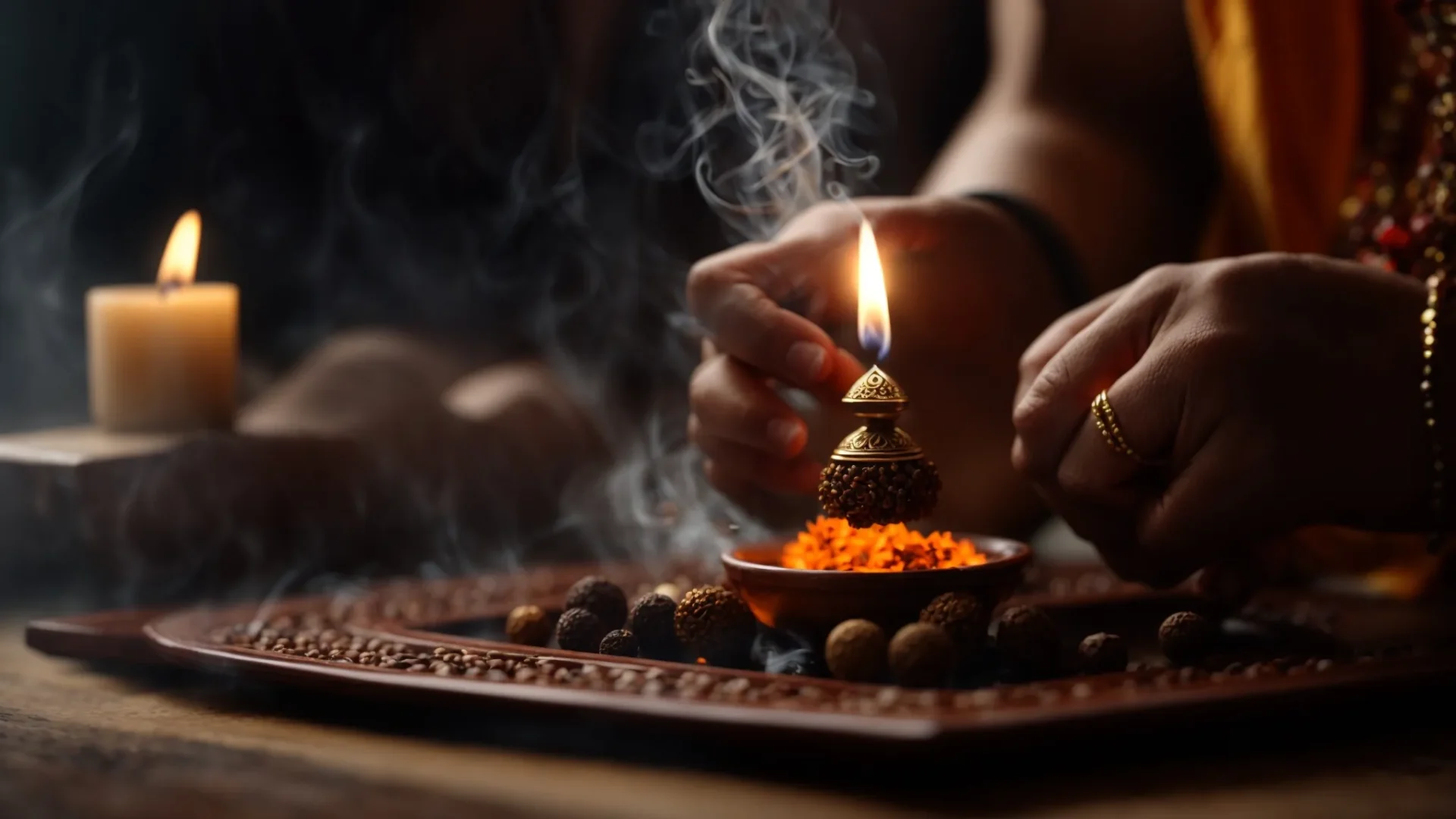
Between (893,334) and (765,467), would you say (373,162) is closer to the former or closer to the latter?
(893,334)

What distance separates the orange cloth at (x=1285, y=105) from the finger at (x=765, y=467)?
58 centimetres

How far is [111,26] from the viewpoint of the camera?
1928 mm

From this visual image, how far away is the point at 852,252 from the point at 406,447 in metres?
0.69

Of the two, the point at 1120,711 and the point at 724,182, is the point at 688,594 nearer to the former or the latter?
the point at 1120,711

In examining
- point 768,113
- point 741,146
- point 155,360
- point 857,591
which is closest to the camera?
point 857,591

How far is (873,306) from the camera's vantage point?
3.41ft

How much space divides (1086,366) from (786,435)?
27cm

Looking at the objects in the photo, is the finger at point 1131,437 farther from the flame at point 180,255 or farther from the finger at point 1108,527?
the flame at point 180,255

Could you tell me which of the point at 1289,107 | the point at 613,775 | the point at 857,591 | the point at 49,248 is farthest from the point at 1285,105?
the point at 49,248

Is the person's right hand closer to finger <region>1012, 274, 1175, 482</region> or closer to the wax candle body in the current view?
finger <region>1012, 274, 1175, 482</region>

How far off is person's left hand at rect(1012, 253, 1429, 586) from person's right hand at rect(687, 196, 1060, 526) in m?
0.23

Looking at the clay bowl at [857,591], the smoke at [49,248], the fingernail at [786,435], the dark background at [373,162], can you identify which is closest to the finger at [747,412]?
the fingernail at [786,435]

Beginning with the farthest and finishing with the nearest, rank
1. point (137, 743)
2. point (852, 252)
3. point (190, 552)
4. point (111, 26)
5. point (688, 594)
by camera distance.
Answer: point (111, 26) → point (190, 552) → point (852, 252) → point (688, 594) → point (137, 743)

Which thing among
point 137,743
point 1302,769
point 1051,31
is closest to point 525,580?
point 137,743
